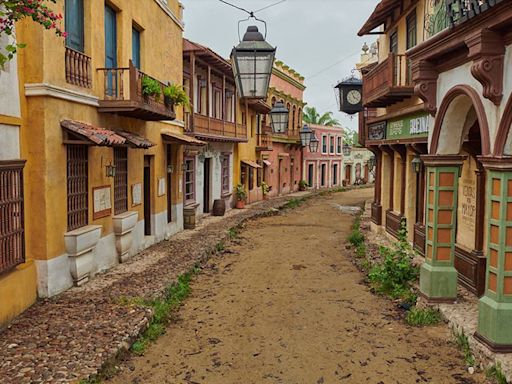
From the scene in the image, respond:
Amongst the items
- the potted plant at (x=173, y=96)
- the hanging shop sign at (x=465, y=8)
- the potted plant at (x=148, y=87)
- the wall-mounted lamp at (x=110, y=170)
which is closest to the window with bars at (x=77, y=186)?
the wall-mounted lamp at (x=110, y=170)

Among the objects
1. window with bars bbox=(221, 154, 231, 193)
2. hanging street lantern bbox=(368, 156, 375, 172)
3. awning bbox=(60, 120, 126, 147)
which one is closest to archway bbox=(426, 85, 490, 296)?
awning bbox=(60, 120, 126, 147)

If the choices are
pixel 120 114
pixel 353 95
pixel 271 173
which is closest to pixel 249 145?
pixel 271 173

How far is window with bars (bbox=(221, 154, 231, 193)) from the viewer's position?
23706mm

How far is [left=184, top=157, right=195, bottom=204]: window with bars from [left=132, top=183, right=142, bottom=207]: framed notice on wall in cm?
556

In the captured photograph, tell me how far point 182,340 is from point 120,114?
583 centimetres

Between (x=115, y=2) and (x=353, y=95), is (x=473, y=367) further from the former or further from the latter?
(x=353, y=95)

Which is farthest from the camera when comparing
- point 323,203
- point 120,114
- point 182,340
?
point 323,203

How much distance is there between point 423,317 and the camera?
25.7 feet

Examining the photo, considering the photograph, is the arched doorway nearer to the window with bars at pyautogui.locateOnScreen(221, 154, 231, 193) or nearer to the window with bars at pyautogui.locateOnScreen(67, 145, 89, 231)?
the window with bars at pyautogui.locateOnScreen(67, 145, 89, 231)

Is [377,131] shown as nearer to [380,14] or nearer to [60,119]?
[380,14]

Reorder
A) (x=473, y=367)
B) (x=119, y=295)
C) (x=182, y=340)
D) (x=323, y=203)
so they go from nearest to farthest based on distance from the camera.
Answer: (x=473, y=367) → (x=182, y=340) → (x=119, y=295) → (x=323, y=203)

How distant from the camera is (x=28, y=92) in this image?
7941mm

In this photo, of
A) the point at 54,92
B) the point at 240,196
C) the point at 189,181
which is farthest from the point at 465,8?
the point at 240,196

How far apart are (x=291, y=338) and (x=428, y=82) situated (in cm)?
464
